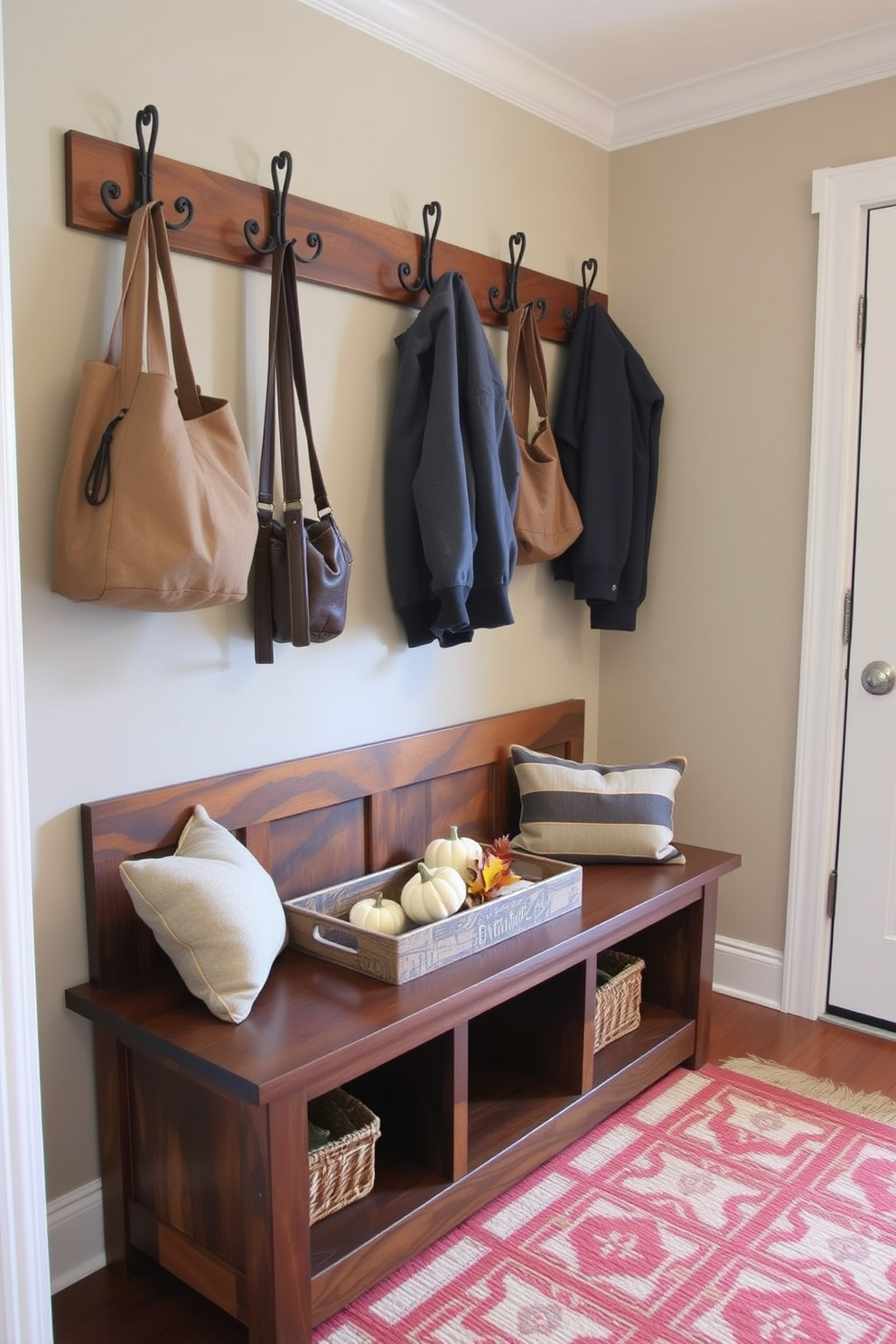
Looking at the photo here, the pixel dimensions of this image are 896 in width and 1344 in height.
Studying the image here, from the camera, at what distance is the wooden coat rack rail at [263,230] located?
67.1 inches

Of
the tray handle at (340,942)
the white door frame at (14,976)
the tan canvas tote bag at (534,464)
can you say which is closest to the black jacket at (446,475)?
the tan canvas tote bag at (534,464)

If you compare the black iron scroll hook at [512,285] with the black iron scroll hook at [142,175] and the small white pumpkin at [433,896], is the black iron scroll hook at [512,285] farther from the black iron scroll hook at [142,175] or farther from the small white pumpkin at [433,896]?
the small white pumpkin at [433,896]

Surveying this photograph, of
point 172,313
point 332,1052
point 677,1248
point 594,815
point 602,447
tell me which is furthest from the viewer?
point 602,447

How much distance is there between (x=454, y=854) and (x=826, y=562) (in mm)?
1213

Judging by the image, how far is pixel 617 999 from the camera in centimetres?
234

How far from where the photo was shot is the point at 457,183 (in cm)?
244

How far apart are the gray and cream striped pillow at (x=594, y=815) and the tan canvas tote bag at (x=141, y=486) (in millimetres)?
1016

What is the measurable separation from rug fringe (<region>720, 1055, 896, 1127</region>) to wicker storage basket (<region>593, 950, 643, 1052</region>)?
0.30 meters

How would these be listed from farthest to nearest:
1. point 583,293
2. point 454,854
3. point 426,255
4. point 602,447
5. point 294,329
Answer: point 583,293, point 602,447, point 426,255, point 454,854, point 294,329

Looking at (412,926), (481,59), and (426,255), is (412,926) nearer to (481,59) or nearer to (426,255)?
(426,255)

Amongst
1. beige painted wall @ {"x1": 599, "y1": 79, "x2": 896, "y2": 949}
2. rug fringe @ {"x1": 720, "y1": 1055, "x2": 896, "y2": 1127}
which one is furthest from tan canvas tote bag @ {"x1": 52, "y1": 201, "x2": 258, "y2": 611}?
rug fringe @ {"x1": 720, "y1": 1055, "x2": 896, "y2": 1127}

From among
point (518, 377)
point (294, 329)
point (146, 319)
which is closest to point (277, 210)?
point (294, 329)

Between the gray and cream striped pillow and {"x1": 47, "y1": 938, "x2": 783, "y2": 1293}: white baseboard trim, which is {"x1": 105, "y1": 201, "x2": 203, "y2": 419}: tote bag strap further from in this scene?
{"x1": 47, "y1": 938, "x2": 783, "y2": 1293}: white baseboard trim

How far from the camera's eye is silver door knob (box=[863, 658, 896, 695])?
2.58 metres
